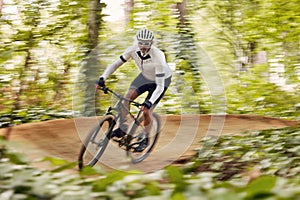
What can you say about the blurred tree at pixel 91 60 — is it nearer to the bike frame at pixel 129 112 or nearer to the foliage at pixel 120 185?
the bike frame at pixel 129 112

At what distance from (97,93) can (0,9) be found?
2.57 metres

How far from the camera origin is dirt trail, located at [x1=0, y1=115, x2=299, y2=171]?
7301mm

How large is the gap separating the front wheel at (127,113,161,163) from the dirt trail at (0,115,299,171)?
4.0 inches

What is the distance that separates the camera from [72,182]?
2020 mm

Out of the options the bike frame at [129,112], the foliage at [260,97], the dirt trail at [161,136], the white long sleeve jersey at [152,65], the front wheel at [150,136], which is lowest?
the foliage at [260,97]

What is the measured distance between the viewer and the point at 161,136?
864cm

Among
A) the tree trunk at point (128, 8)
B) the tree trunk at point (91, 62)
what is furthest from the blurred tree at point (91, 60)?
the tree trunk at point (128, 8)

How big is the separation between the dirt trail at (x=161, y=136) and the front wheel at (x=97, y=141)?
0.78 feet

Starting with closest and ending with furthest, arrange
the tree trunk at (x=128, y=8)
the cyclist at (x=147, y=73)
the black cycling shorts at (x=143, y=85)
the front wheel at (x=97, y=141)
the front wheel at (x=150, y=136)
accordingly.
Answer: the front wheel at (x=97, y=141) < the cyclist at (x=147, y=73) < the black cycling shorts at (x=143, y=85) < the front wheel at (x=150, y=136) < the tree trunk at (x=128, y=8)

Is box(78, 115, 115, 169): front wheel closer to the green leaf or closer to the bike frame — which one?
the bike frame

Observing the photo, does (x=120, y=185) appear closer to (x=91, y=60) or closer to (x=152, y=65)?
(x=152, y=65)

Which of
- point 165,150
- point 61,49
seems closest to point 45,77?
point 61,49

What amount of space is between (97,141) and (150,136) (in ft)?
3.09

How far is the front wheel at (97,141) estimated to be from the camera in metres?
6.09
